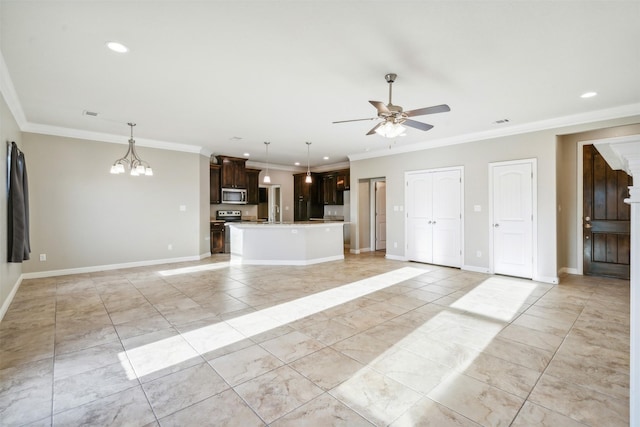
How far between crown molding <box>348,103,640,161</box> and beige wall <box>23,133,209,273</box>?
5.03 meters

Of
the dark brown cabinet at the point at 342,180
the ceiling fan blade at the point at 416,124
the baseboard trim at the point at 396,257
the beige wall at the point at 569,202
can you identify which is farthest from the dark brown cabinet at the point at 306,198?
the ceiling fan blade at the point at 416,124

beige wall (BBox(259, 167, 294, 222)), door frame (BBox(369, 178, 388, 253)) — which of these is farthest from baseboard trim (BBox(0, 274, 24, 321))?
door frame (BBox(369, 178, 388, 253))

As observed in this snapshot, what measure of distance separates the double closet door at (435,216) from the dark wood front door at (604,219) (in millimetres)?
2146

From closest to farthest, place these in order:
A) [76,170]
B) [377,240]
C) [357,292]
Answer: [357,292], [76,170], [377,240]

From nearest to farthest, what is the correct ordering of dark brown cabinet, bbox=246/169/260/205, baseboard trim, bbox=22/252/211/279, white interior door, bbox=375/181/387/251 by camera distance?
1. baseboard trim, bbox=22/252/211/279
2. white interior door, bbox=375/181/387/251
3. dark brown cabinet, bbox=246/169/260/205

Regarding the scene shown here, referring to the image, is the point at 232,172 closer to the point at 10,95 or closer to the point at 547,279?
the point at 10,95

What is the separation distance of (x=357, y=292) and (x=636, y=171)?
3593mm

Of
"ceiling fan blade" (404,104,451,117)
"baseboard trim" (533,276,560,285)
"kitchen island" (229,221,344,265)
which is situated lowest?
"baseboard trim" (533,276,560,285)

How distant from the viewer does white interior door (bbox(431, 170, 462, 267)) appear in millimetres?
6211

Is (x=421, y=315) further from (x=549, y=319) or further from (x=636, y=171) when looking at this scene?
(x=636, y=171)

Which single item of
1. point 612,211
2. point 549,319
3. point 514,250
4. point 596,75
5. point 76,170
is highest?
point 596,75

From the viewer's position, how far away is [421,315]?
3514 mm

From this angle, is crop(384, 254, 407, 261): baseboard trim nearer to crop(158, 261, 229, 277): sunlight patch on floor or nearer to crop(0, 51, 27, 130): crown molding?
crop(158, 261, 229, 277): sunlight patch on floor

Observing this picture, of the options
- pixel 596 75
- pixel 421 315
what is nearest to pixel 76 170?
pixel 421 315
